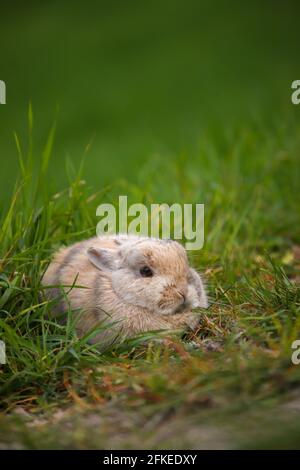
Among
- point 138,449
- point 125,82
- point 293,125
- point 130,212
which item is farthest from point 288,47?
point 138,449

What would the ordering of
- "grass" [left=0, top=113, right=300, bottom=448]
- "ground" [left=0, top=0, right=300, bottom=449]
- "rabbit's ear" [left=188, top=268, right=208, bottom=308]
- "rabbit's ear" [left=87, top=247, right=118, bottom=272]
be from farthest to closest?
1. "rabbit's ear" [left=87, top=247, right=118, bottom=272]
2. "rabbit's ear" [left=188, top=268, right=208, bottom=308]
3. "ground" [left=0, top=0, right=300, bottom=449]
4. "grass" [left=0, top=113, right=300, bottom=448]

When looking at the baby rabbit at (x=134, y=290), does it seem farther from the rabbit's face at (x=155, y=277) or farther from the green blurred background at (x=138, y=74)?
the green blurred background at (x=138, y=74)

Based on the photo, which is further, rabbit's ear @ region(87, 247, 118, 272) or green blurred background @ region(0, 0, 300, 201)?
green blurred background @ region(0, 0, 300, 201)

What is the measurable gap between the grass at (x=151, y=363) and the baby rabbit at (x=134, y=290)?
138mm

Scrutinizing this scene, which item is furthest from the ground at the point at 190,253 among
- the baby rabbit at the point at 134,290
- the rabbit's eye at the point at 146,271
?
the rabbit's eye at the point at 146,271

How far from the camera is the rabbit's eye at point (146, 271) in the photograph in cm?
467

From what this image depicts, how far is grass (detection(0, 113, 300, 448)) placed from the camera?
11.6 feet

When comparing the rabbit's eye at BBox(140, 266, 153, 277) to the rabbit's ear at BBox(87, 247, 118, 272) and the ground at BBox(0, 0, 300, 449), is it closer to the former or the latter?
the rabbit's ear at BBox(87, 247, 118, 272)

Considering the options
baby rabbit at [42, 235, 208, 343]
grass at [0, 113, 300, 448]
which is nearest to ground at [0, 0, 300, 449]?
grass at [0, 113, 300, 448]

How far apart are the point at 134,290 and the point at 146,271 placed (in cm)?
14

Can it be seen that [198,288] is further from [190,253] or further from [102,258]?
[190,253]

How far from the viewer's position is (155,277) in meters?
4.64

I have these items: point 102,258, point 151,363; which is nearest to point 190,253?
point 102,258
